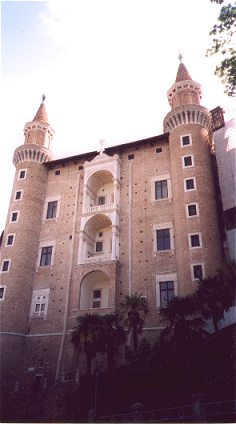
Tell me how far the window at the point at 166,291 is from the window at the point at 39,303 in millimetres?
10686

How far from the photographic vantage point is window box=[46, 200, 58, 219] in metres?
37.5

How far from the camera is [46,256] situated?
3522 cm

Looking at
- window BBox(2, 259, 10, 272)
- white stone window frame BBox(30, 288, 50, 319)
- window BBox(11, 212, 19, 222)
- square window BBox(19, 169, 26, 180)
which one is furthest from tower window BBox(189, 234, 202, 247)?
square window BBox(19, 169, 26, 180)

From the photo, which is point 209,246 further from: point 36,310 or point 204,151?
point 36,310

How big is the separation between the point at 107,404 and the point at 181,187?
1873 centimetres

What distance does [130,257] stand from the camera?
31.9 metres

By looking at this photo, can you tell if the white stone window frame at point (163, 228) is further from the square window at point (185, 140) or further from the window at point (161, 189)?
the square window at point (185, 140)

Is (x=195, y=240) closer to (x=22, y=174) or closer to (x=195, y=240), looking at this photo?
(x=195, y=240)

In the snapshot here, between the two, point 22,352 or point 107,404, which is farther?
point 22,352

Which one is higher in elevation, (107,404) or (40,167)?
(40,167)

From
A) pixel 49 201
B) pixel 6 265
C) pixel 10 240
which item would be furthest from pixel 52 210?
pixel 6 265

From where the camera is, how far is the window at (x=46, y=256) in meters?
34.9

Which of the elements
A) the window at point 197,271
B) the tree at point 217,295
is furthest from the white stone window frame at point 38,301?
the tree at point 217,295

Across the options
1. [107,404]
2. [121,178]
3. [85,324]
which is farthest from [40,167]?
[107,404]
